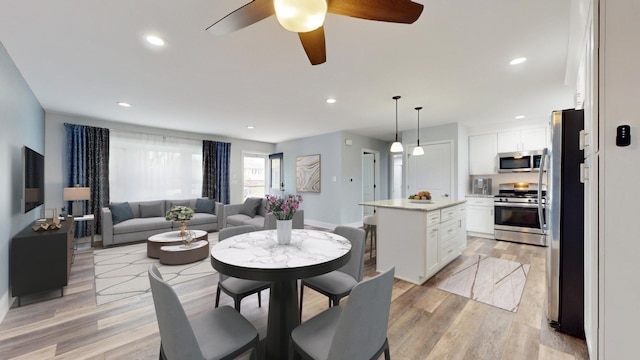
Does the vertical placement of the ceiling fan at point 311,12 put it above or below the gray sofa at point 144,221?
above

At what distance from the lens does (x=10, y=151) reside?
2.51 metres

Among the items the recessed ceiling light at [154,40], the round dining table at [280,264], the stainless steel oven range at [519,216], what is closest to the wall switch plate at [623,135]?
the round dining table at [280,264]

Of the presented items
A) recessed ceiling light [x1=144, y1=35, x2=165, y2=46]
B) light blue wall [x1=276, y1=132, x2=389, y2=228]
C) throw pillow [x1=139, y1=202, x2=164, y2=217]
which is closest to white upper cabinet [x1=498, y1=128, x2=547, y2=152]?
light blue wall [x1=276, y1=132, x2=389, y2=228]

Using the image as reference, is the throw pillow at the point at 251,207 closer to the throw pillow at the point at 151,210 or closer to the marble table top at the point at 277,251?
the throw pillow at the point at 151,210

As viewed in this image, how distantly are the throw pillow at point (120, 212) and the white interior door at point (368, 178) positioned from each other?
5463 mm

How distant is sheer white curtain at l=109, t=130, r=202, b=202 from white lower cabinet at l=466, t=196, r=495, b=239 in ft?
21.1

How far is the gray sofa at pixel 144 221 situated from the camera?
4.38 metres

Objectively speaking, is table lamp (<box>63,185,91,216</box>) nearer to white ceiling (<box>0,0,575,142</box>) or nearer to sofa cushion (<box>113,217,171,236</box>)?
sofa cushion (<box>113,217,171,236</box>)

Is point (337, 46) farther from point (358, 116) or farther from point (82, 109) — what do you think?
point (82, 109)

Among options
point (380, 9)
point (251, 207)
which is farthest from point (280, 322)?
point (251, 207)

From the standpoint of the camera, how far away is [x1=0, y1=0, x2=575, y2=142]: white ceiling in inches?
72.0

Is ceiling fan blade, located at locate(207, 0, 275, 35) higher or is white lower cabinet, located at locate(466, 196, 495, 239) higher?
ceiling fan blade, located at locate(207, 0, 275, 35)

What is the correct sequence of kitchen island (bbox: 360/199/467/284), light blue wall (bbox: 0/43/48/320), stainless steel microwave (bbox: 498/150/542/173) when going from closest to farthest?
light blue wall (bbox: 0/43/48/320)
kitchen island (bbox: 360/199/467/284)
stainless steel microwave (bbox: 498/150/542/173)

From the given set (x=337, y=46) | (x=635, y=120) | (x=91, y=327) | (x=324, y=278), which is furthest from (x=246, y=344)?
(x=337, y=46)
